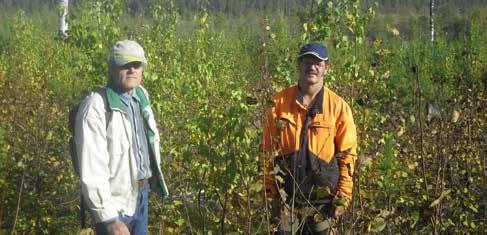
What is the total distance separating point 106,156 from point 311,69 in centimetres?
116

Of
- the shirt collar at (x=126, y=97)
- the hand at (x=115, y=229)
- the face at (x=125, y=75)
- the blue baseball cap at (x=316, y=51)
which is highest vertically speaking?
the blue baseball cap at (x=316, y=51)

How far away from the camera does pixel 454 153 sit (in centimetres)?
500

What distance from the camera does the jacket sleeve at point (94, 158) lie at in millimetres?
2811

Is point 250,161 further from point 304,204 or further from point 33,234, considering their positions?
point 33,234

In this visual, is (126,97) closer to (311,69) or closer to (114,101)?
(114,101)

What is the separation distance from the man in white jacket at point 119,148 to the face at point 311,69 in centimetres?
81

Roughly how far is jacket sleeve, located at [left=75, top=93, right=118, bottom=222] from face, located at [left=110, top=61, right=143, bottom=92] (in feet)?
0.54

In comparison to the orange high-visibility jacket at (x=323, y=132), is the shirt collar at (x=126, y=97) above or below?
above

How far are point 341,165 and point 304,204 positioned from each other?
1.22ft

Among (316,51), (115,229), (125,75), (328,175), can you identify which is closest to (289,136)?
(328,175)

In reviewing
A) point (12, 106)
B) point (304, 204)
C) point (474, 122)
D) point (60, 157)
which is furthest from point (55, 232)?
point (474, 122)

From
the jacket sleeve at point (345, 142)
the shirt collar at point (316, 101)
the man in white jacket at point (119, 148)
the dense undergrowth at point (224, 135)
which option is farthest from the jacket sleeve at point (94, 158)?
the jacket sleeve at point (345, 142)

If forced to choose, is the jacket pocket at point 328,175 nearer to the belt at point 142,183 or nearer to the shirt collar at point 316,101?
the shirt collar at point 316,101

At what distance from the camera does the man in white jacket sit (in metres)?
2.84
